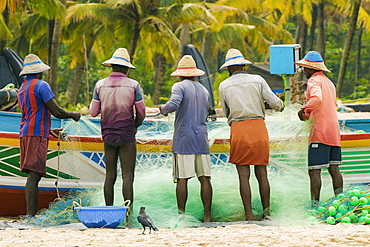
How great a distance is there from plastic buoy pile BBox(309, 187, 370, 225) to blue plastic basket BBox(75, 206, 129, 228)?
6.94ft

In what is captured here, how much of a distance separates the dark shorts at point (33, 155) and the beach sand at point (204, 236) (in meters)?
0.92

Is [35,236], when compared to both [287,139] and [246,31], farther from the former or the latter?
[246,31]

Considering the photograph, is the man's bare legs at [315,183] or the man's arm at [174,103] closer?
the man's arm at [174,103]

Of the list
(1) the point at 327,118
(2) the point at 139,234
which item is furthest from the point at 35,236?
(1) the point at 327,118

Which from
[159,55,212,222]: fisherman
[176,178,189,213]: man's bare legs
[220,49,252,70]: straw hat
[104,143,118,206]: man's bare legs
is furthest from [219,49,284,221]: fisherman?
[104,143,118,206]: man's bare legs

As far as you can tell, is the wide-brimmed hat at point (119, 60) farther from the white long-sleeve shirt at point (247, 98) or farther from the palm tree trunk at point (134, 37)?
the palm tree trunk at point (134, 37)

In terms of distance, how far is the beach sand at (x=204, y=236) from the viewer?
17.3 feet

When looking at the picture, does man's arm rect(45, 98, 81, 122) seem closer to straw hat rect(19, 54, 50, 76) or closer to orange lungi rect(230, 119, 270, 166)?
straw hat rect(19, 54, 50, 76)

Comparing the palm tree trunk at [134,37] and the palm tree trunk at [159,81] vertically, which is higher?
the palm tree trunk at [134,37]

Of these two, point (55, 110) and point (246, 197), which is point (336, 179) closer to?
point (246, 197)

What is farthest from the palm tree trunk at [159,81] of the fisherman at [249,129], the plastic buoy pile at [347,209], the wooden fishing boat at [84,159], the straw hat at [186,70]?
the plastic buoy pile at [347,209]

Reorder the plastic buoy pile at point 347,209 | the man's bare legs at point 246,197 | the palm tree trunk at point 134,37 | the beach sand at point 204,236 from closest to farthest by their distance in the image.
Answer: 1. the beach sand at point 204,236
2. the plastic buoy pile at point 347,209
3. the man's bare legs at point 246,197
4. the palm tree trunk at point 134,37

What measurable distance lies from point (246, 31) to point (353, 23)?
20.1 ft

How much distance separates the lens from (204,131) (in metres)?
7.26
